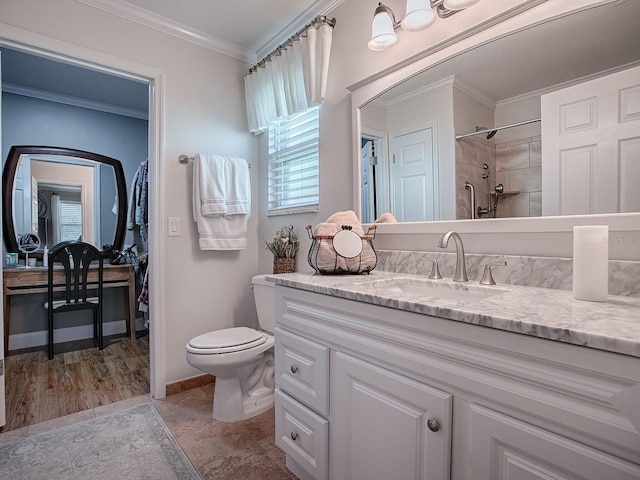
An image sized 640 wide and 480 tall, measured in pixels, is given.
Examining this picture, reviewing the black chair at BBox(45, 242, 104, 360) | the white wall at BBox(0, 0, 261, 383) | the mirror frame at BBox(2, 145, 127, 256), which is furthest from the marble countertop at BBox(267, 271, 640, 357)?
the mirror frame at BBox(2, 145, 127, 256)

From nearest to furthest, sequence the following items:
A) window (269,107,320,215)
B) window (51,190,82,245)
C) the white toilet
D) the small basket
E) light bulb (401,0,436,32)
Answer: light bulb (401,0,436,32) → the small basket → the white toilet → window (269,107,320,215) → window (51,190,82,245)

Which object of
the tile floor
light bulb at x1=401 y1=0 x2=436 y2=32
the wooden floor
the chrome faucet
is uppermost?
light bulb at x1=401 y1=0 x2=436 y2=32

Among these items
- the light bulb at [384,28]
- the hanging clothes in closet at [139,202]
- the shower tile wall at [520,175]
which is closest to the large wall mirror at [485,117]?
the shower tile wall at [520,175]

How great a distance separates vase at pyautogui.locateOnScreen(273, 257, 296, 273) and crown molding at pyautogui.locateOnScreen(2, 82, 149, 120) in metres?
2.66

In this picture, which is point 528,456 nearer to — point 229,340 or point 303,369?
point 303,369

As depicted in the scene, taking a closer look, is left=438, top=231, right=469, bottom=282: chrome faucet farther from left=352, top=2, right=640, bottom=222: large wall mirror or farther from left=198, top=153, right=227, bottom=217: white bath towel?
left=198, top=153, right=227, bottom=217: white bath towel

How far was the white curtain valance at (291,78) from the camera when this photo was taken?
191 cm

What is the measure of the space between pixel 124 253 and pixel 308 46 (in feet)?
9.39

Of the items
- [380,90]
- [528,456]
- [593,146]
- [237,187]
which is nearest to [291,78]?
[380,90]

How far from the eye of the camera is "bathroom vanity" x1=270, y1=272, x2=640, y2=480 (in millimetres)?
605

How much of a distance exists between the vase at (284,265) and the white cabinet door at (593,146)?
1446 millimetres

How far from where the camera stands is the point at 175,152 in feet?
7.45

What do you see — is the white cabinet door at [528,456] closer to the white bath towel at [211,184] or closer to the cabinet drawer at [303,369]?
the cabinet drawer at [303,369]

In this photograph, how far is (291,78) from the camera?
6.91 ft
